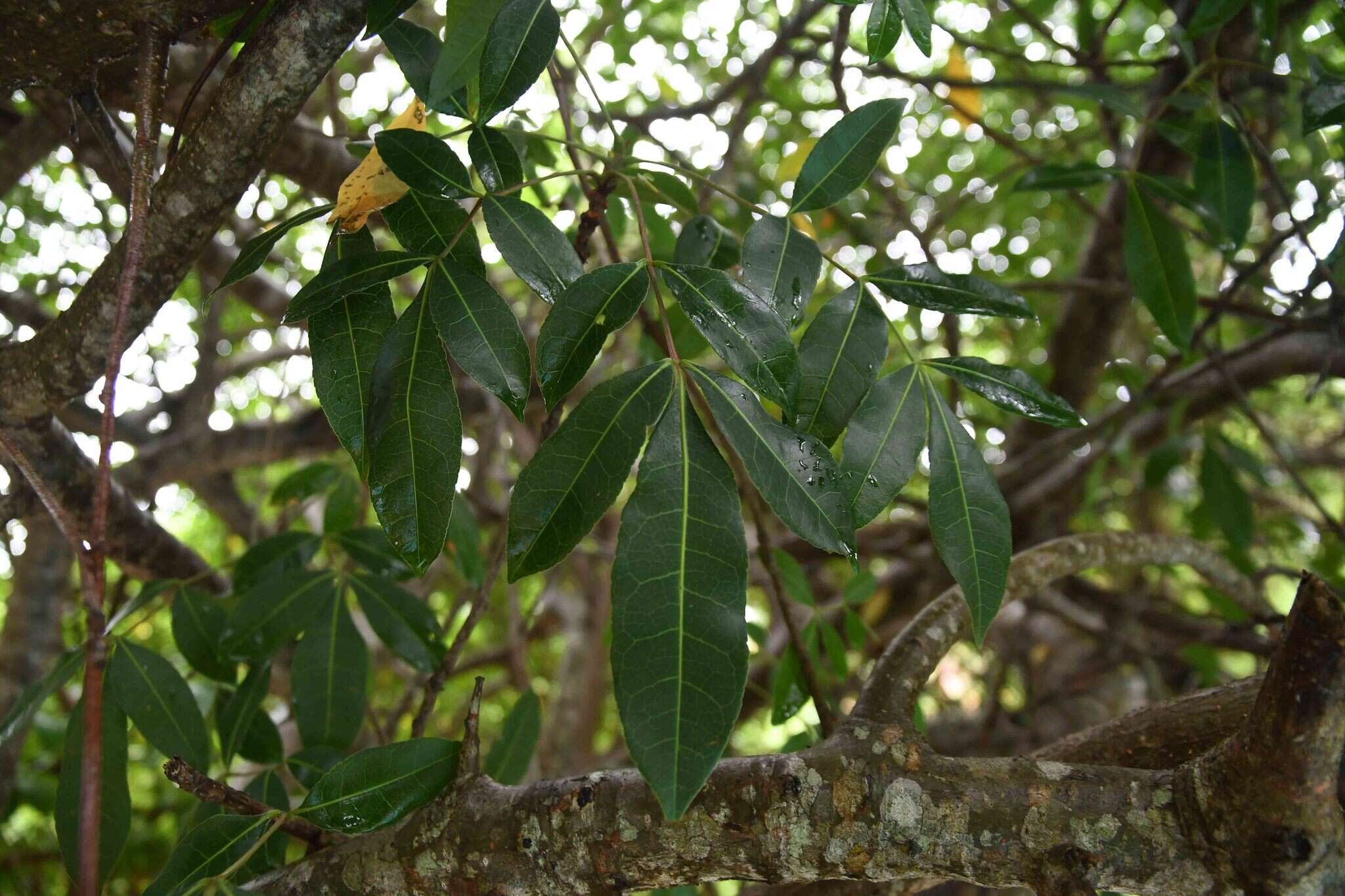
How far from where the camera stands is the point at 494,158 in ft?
2.56

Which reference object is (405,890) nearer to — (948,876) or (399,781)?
(399,781)

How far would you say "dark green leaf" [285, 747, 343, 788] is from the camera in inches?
39.6

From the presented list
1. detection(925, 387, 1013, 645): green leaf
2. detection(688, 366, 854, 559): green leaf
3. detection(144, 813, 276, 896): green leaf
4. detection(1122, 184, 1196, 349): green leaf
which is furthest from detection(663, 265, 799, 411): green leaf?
detection(1122, 184, 1196, 349): green leaf

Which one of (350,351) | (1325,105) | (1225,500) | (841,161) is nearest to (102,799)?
(350,351)

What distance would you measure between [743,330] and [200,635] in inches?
31.0

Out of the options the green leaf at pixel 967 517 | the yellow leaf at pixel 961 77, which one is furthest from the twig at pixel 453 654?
the yellow leaf at pixel 961 77

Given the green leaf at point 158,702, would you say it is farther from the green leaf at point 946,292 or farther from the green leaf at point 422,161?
the green leaf at point 946,292

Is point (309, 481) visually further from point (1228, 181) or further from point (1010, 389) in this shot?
point (1228, 181)

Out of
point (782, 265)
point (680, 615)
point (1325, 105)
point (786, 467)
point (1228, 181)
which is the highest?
point (1228, 181)

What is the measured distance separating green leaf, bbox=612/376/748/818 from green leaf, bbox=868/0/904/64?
38 centimetres

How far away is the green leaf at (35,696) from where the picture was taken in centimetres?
93

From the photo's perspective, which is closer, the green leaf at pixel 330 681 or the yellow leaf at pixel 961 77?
the green leaf at pixel 330 681

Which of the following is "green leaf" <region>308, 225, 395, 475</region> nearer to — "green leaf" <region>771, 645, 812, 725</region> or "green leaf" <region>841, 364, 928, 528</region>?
"green leaf" <region>841, 364, 928, 528</region>

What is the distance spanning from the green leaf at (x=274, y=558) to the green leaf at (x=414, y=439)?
60 centimetres
